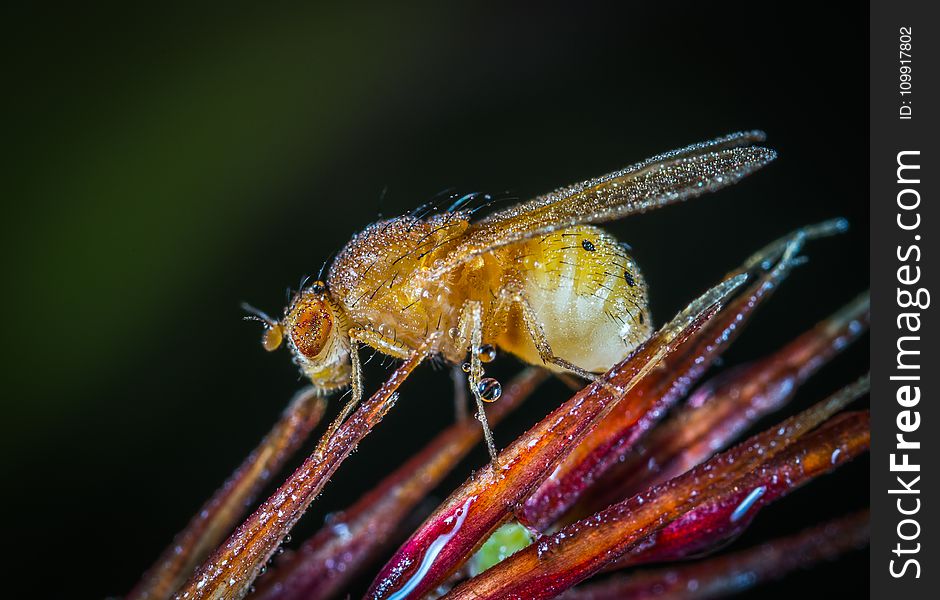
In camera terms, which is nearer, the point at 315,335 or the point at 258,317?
the point at 315,335

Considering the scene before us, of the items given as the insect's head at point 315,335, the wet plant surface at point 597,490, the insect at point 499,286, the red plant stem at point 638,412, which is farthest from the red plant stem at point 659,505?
the insect's head at point 315,335

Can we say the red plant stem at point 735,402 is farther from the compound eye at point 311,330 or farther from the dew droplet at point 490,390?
the compound eye at point 311,330

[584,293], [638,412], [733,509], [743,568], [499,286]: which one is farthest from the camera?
[499,286]

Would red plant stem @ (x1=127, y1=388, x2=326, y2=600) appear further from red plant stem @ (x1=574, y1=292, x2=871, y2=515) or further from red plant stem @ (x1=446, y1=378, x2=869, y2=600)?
red plant stem @ (x1=574, y1=292, x2=871, y2=515)

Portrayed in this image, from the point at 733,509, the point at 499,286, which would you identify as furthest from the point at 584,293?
the point at 733,509

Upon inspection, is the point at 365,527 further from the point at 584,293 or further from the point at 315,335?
the point at 584,293

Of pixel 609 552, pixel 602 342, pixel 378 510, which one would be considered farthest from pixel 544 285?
pixel 609 552
